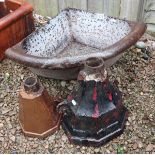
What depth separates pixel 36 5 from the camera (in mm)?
3650

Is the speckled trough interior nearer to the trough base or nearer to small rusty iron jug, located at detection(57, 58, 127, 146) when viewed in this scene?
the trough base

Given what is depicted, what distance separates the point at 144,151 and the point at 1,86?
1.21 m

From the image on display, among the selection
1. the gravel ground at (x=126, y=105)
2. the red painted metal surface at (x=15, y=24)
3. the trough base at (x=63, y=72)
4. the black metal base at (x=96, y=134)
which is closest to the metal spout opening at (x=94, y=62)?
the trough base at (x=63, y=72)

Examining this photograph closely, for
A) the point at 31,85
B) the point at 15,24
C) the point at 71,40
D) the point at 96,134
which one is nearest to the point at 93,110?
the point at 96,134

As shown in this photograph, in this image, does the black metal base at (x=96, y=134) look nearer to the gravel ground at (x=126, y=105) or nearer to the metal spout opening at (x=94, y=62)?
the gravel ground at (x=126, y=105)

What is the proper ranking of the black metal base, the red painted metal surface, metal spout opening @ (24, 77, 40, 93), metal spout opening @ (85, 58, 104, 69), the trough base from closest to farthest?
1. metal spout opening @ (85, 58, 104, 69)
2. metal spout opening @ (24, 77, 40, 93)
3. the black metal base
4. the trough base
5. the red painted metal surface

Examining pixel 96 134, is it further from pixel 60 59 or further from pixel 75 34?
pixel 75 34

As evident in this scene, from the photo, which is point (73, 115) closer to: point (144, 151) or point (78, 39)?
point (144, 151)

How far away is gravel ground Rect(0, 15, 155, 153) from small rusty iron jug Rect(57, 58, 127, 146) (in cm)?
8

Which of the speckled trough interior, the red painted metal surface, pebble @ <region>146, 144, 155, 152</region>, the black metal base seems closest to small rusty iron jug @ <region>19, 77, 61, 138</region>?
the black metal base

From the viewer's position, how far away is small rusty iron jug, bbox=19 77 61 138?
88.5 inches

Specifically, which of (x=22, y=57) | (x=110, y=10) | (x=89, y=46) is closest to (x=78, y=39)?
(x=89, y=46)

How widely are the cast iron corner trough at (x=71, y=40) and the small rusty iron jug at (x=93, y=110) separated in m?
0.20

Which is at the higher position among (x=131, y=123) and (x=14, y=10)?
(x=14, y=10)
